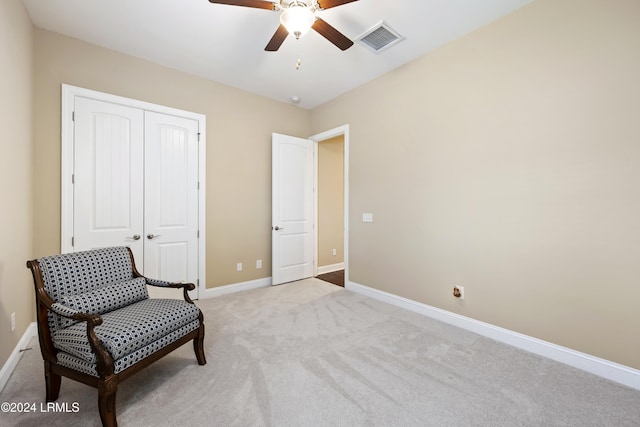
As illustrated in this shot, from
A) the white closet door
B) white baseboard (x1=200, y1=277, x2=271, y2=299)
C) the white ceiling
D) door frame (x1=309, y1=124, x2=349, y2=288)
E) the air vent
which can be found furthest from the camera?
door frame (x1=309, y1=124, x2=349, y2=288)

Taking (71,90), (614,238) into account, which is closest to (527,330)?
(614,238)

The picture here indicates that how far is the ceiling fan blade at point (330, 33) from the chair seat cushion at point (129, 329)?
7.62 ft

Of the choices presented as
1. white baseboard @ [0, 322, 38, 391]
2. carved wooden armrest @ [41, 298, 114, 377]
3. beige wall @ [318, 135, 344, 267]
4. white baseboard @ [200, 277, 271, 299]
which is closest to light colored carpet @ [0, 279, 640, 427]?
white baseboard @ [0, 322, 38, 391]

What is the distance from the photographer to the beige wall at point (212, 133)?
254 cm

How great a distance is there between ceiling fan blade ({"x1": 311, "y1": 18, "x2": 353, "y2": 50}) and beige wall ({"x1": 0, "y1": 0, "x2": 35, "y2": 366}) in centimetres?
218

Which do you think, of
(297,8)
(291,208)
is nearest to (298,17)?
(297,8)

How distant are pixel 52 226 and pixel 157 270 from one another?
3.42 ft

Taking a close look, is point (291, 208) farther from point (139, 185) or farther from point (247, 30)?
point (247, 30)

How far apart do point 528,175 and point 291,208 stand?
3014 millimetres

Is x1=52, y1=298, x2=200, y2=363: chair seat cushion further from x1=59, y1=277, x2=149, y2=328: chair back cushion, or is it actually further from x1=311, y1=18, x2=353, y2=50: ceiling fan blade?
x1=311, y1=18, x2=353, y2=50: ceiling fan blade

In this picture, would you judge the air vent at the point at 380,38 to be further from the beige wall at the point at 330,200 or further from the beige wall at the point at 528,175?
the beige wall at the point at 330,200

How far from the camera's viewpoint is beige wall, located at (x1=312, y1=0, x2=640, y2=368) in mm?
1854

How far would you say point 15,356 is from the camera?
6.57 feet

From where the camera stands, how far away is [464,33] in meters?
2.60
